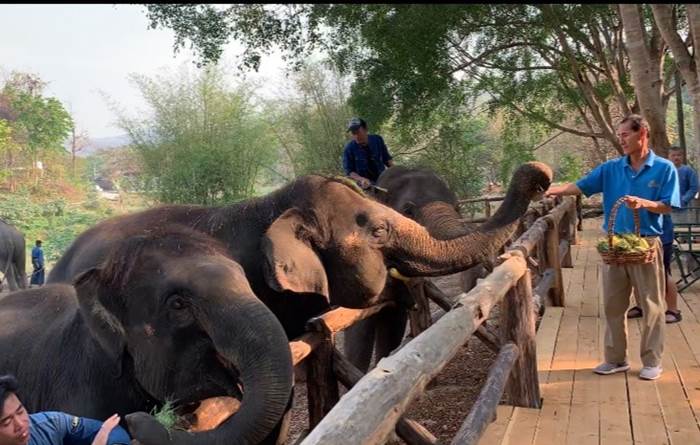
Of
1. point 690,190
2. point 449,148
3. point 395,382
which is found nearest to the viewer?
point 395,382

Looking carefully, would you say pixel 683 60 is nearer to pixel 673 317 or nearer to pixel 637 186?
pixel 673 317

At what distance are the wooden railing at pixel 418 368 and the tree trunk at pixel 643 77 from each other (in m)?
5.19

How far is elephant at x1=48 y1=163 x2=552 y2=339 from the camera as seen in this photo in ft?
12.8

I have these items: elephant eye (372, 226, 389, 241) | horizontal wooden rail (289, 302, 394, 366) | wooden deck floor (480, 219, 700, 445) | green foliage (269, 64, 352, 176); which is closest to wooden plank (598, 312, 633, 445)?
wooden deck floor (480, 219, 700, 445)

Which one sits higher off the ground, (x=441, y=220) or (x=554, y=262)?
(x=441, y=220)

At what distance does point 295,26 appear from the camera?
1351cm

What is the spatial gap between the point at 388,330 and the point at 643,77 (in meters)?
5.93

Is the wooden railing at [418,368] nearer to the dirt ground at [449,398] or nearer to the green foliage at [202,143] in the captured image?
the dirt ground at [449,398]

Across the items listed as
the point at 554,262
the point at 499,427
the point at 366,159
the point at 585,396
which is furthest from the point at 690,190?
the point at 499,427

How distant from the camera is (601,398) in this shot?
4.20 metres

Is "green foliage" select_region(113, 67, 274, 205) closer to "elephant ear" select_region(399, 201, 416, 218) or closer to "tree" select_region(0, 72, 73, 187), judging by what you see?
"tree" select_region(0, 72, 73, 187)

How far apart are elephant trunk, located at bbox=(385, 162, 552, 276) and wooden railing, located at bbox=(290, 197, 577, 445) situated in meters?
0.17

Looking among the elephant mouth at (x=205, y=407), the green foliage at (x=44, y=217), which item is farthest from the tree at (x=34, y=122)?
the elephant mouth at (x=205, y=407)

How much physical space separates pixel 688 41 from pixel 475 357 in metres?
8.31
